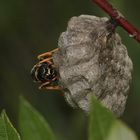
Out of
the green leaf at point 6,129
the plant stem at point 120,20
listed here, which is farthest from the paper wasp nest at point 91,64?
the green leaf at point 6,129

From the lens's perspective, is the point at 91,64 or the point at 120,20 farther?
the point at 91,64

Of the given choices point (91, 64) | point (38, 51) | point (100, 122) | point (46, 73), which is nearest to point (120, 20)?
point (91, 64)

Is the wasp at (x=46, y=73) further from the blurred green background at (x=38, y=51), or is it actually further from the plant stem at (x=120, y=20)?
the blurred green background at (x=38, y=51)

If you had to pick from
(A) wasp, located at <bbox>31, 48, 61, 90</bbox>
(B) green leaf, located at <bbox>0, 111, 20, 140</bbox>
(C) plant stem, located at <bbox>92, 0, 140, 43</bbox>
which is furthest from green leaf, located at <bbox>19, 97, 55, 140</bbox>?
(A) wasp, located at <bbox>31, 48, 61, 90</bbox>

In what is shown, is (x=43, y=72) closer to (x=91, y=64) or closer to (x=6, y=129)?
(x=91, y=64)

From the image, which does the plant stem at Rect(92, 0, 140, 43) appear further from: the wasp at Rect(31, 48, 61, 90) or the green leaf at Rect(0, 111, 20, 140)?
the green leaf at Rect(0, 111, 20, 140)

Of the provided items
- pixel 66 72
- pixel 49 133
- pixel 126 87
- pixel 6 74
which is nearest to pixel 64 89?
pixel 66 72
